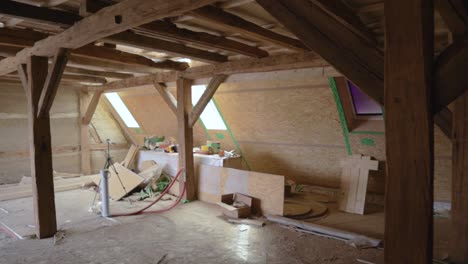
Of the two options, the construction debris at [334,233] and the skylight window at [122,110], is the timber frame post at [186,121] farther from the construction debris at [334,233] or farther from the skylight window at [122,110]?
the skylight window at [122,110]

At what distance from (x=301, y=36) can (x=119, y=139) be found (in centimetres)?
823

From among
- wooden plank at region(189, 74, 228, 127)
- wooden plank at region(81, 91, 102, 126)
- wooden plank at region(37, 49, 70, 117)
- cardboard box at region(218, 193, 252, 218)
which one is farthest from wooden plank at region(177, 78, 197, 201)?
wooden plank at region(81, 91, 102, 126)

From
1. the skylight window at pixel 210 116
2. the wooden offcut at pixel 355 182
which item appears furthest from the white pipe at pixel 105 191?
the wooden offcut at pixel 355 182

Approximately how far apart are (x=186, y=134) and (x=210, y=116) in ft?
4.60

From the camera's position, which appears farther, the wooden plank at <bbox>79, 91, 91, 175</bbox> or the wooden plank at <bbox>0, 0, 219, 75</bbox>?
the wooden plank at <bbox>79, 91, 91, 175</bbox>

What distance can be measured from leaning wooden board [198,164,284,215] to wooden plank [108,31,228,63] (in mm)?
1757

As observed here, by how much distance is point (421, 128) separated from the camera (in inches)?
44.6

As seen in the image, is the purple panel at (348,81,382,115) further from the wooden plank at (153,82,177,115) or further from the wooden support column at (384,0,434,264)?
the wooden support column at (384,0,434,264)

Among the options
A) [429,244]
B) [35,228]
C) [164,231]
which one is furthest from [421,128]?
[35,228]

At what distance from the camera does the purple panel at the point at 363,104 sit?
469 centimetres

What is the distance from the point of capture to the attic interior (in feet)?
3.88

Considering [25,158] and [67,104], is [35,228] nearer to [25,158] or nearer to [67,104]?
[25,158]

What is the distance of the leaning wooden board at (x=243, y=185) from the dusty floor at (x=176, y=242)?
17.1 inches

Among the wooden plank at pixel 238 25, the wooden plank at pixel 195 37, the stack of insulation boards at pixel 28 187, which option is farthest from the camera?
the stack of insulation boards at pixel 28 187
